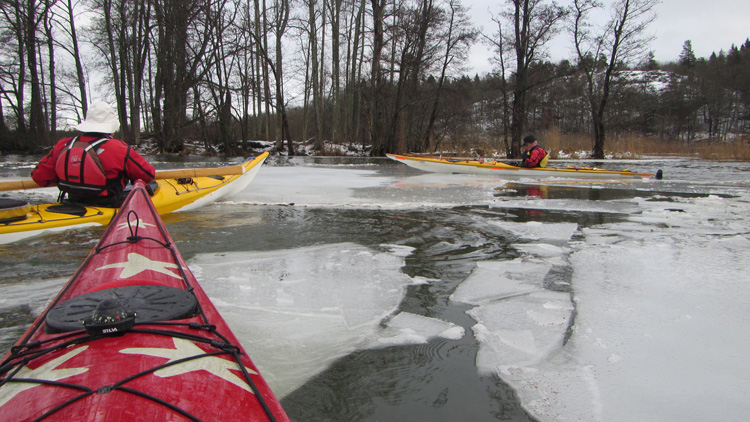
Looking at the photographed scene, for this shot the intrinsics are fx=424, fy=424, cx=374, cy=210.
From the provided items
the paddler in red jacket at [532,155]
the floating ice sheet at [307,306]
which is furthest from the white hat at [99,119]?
the paddler in red jacket at [532,155]

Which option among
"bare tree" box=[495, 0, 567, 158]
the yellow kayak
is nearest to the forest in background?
"bare tree" box=[495, 0, 567, 158]

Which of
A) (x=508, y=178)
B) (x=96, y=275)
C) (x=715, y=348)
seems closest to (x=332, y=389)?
(x=96, y=275)

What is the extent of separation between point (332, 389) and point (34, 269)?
2895 mm

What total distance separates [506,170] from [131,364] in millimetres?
10937

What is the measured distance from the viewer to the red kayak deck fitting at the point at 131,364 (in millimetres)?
1039

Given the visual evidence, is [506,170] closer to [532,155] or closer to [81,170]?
[532,155]

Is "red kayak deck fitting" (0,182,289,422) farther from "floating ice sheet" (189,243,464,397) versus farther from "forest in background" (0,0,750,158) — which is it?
"forest in background" (0,0,750,158)

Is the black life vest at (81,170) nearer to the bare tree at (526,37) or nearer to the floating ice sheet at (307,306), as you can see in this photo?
the floating ice sheet at (307,306)

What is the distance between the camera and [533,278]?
317cm

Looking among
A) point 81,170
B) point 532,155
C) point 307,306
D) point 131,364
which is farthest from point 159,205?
point 532,155

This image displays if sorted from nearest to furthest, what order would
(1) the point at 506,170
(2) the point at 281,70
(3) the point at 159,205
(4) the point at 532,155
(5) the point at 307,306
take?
1. (5) the point at 307,306
2. (3) the point at 159,205
3. (4) the point at 532,155
4. (1) the point at 506,170
5. (2) the point at 281,70

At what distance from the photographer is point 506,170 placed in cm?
1120

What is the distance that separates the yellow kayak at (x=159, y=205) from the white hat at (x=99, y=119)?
89cm

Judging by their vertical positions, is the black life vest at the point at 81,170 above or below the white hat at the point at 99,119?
below
